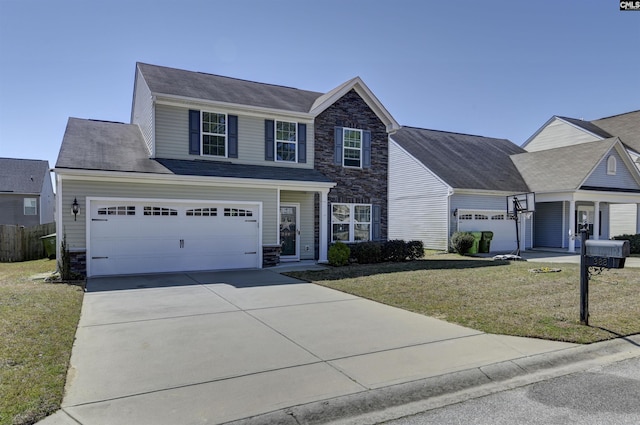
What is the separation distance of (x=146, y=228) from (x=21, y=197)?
1069 inches

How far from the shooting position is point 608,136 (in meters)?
29.8

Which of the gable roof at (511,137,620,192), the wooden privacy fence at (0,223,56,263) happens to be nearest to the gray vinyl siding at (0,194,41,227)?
the wooden privacy fence at (0,223,56,263)

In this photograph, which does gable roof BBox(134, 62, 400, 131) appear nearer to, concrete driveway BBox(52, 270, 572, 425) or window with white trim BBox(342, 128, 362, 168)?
window with white trim BBox(342, 128, 362, 168)

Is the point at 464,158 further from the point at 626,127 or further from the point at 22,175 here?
the point at 22,175

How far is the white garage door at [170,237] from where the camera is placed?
12117 millimetres

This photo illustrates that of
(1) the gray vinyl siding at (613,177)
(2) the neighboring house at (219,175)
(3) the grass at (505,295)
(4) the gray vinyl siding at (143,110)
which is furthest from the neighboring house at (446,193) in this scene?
(4) the gray vinyl siding at (143,110)

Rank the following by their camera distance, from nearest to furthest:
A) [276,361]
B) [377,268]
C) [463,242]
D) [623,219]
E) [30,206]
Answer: [276,361] < [377,268] < [463,242] < [623,219] < [30,206]

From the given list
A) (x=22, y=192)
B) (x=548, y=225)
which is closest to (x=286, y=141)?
(x=548, y=225)

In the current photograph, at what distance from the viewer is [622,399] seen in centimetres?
428

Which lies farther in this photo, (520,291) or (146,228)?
(146,228)

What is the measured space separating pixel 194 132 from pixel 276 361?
1101 cm

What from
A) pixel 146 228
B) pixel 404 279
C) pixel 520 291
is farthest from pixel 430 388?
pixel 146 228

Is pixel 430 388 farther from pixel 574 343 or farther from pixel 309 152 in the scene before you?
pixel 309 152

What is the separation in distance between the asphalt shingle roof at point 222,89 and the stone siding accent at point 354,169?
117 cm
